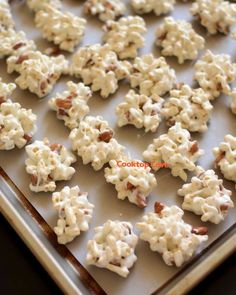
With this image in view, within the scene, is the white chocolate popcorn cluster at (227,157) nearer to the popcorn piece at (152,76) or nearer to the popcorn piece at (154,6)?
the popcorn piece at (152,76)

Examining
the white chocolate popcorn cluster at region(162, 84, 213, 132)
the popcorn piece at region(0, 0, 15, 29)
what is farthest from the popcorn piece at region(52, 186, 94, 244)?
the popcorn piece at region(0, 0, 15, 29)

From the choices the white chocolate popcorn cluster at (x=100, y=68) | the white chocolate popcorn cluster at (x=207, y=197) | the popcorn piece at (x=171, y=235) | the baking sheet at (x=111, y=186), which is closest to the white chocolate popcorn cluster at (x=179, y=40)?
the baking sheet at (x=111, y=186)

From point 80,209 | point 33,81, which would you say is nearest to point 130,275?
point 80,209

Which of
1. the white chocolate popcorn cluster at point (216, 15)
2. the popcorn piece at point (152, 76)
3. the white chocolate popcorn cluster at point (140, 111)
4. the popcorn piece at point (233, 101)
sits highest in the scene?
the white chocolate popcorn cluster at point (216, 15)

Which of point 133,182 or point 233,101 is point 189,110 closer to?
point 233,101

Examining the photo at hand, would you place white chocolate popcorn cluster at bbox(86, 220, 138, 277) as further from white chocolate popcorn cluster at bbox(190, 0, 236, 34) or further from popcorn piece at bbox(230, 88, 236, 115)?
white chocolate popcorn cluster at bbox(190, 0, 236, 34)

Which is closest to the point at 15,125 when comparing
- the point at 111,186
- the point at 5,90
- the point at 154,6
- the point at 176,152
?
the point at 5,90
